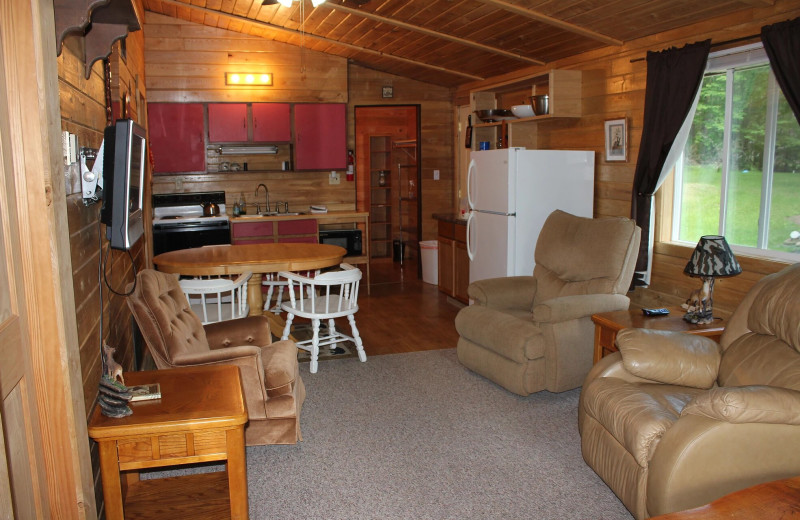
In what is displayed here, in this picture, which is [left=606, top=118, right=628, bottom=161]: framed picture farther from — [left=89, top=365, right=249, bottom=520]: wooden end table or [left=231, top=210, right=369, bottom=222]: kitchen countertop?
[left=89, top=365, right=249, bottom=520]: wooden end table

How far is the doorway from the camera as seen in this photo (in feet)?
30.7

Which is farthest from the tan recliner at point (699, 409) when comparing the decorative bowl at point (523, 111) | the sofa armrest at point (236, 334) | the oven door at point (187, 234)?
the oven door at point (187, 234)

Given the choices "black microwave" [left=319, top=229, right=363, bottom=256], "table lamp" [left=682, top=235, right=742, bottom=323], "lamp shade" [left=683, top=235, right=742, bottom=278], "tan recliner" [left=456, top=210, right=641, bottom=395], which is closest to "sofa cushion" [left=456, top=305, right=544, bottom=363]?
"tan recliner" [left=456, top=210, right=641, bottom=395]

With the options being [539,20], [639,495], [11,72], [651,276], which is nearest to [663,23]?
[539,20]

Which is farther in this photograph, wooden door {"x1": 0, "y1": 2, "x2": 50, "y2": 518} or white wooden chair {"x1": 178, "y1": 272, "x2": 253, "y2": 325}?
white wooden chair {"x1": 178, "y1": 272, "x2": 253, "y2": 325}

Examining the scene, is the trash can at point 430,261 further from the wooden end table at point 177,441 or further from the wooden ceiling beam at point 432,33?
the wooden end table at point 177,441

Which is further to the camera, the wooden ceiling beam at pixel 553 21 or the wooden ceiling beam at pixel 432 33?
the wooden ceiling beam at pixel 432 33

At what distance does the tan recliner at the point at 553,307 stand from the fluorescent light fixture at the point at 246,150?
3.68 metres

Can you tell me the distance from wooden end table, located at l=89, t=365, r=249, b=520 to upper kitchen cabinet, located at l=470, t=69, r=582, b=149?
12.5 ft

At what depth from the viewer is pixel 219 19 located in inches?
270

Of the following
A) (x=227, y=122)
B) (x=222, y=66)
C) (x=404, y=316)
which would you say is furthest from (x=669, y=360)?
(x=222, y=66)

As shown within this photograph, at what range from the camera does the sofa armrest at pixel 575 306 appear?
3.90m

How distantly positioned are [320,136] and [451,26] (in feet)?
8.26

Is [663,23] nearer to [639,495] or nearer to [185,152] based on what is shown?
[639,495]
